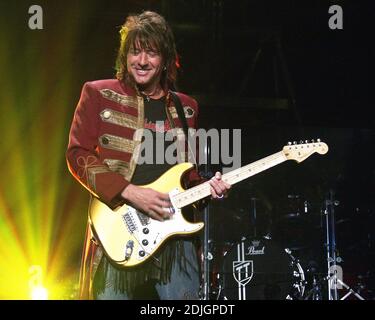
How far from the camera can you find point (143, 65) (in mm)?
3191

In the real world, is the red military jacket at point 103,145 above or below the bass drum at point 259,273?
above

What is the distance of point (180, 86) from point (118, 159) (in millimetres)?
1681

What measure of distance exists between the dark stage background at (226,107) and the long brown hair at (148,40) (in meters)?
1.25

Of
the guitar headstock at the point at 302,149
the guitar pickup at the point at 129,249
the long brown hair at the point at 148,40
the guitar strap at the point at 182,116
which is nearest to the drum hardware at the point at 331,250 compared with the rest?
the guitar headstock at the point at 302,149

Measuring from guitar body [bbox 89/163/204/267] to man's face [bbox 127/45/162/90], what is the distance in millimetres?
516

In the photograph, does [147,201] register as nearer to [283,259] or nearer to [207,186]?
[207,186]

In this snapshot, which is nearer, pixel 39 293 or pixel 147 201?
pixel 147 201

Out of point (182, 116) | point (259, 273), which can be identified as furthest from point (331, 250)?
point (182, 116)

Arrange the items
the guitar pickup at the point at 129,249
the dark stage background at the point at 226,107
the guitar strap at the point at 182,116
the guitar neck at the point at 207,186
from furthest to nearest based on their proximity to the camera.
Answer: the dark stage background at the point at 226,107 < the guitar strap at the point at 182,116 < the guitar neck at the point at 207,186 < the guitar pickup at the point at 129,249

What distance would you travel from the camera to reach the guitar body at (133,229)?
2.90 meters

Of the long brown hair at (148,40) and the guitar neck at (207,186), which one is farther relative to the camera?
the long brown hair at (148,40)

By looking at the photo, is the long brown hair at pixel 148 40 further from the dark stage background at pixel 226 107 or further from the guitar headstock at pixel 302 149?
the dark stage background at pixel 226 107

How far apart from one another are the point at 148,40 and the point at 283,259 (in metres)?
2.47

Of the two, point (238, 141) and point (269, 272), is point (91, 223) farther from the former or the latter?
point (269, 272)
